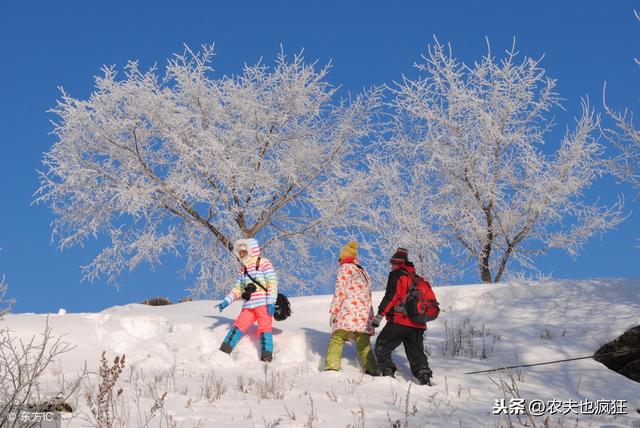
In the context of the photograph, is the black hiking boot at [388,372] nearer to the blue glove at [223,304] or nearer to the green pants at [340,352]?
the green pants at [340,352]

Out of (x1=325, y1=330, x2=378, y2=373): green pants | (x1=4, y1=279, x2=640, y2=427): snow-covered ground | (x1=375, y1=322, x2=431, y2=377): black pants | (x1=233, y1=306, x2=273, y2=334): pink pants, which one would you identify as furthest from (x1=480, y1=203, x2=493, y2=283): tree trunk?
(x1=375, y1=322, x2=431, y2=377): black pants

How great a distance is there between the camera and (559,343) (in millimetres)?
9703

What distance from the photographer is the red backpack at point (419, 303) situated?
8508mm

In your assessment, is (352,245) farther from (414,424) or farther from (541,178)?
(541,178)

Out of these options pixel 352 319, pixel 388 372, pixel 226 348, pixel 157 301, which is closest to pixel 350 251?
pixel 352 319

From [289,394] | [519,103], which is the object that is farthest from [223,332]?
[519,103]

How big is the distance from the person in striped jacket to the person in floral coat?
0.98 meters

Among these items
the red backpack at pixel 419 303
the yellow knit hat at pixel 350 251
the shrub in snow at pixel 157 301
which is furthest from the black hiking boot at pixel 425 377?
the shrub in snow at pixel 157 301

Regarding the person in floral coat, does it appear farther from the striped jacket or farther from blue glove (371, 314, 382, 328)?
the striped jacket

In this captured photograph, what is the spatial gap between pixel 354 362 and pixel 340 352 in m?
0.51

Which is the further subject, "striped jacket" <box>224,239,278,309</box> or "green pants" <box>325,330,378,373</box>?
"striped jacket" <box>224,239,278,309</box>

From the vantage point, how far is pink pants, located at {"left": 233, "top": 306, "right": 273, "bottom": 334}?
962 cm

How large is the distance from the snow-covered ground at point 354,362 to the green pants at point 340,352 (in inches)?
7.9

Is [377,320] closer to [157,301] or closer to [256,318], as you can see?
[256,318]
